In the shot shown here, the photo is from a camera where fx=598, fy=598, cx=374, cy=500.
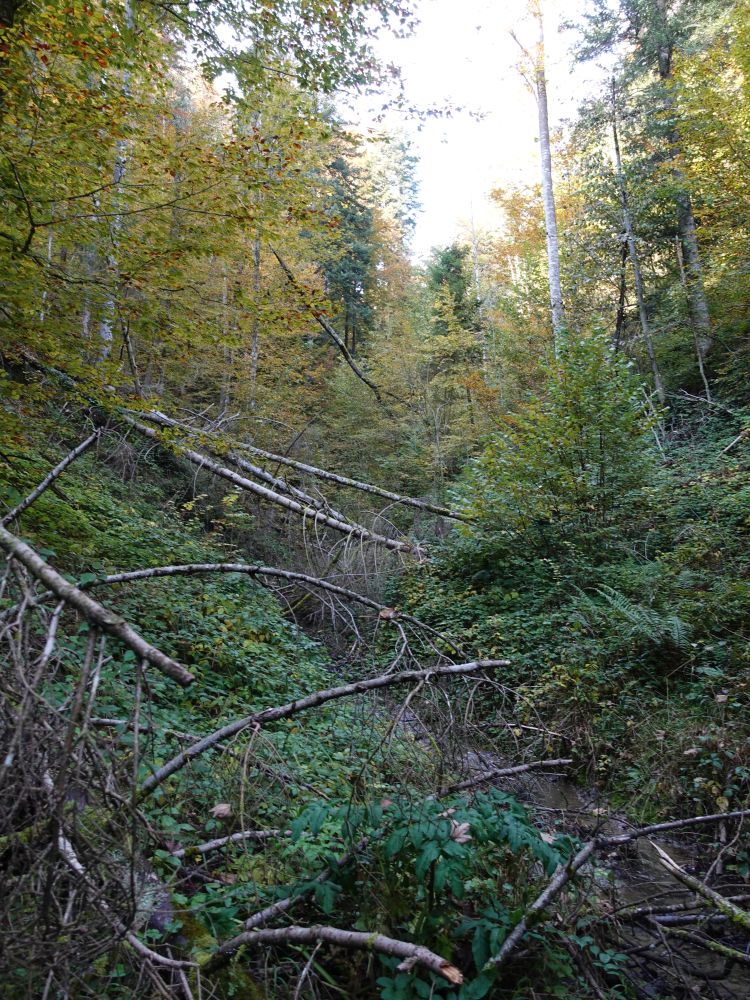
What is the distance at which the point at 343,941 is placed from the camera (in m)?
2.44

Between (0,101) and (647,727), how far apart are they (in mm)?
6988

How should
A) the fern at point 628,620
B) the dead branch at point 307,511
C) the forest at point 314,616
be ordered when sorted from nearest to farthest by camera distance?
the forest at point 314,616, the fern at point 628,620, the dead branch at point 307,511

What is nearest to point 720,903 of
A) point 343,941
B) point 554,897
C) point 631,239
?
point 554,897

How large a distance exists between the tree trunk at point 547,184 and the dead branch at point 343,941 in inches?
491

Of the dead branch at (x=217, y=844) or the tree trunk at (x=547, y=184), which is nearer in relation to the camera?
the dead branch at (x=217, y=844)

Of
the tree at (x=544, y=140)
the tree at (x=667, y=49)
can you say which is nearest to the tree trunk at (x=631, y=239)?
the tree at (x=667, y=49)

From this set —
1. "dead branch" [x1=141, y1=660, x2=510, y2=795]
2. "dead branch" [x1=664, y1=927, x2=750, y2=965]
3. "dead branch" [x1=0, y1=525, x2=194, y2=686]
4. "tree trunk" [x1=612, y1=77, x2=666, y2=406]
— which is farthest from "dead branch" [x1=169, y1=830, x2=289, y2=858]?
"tree trunk" [x1=612, y1=77, x2=666, y2=406]

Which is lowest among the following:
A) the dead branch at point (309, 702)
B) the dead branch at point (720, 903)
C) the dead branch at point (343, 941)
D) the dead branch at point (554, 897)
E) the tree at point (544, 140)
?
the dead branch at point (720, 903)

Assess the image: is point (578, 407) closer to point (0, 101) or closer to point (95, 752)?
point (0, 101)

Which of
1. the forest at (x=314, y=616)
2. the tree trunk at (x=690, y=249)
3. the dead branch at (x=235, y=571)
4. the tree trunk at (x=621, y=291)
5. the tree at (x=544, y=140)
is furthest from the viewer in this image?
the tree trunk at (x=621, y=291)

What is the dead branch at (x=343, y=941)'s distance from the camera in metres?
2.23

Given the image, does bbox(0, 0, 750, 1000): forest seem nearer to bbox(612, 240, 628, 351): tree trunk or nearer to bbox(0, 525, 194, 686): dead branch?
bbox(0, 525, 194, 686): dead branch

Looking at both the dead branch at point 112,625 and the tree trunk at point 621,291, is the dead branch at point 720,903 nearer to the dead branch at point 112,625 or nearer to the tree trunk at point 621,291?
the dead branch at point 112,625

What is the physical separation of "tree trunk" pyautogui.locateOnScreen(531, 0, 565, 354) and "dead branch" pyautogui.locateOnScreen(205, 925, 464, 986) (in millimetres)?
12467
